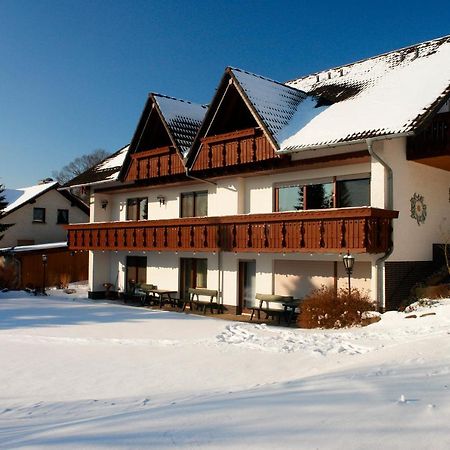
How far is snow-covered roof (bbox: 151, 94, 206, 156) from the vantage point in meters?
21.3

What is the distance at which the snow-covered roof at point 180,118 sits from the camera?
21.3 metres

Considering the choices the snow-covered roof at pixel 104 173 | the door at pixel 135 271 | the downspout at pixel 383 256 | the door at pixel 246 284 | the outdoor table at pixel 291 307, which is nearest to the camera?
the downspout at pixel 383 256

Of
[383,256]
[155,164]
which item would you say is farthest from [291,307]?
[155,164]

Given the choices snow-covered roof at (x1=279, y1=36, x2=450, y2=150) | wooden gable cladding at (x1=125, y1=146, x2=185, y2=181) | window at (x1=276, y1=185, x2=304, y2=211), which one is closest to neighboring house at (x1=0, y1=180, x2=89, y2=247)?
wooden gable cladding at (x1=125, y1=146, x2=185, y2=181)

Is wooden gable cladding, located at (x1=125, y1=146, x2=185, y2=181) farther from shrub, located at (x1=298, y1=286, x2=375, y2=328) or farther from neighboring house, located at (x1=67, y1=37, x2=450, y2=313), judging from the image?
shrub, located at (x1=298, y1=286, x2=375, y2=328)

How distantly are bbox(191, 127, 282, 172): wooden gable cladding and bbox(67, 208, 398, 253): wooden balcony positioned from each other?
2.12 m

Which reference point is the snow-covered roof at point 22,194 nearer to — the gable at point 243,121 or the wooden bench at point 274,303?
the gable at point 243,121

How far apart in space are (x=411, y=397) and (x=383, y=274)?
371 inches

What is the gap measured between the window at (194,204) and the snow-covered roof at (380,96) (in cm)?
542

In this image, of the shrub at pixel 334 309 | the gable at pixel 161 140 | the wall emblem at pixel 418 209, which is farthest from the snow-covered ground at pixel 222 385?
the gable at pixel 161 140

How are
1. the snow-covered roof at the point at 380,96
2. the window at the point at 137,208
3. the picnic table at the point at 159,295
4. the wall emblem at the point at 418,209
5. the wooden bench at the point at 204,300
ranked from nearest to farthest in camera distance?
the snow-covered roof at the point at 380,96 → the wall emblem at the point at 418,209 → the wooden bench at the point at 204,300 → the picnic table at the point at 159,295 → the window at the point at 137,208

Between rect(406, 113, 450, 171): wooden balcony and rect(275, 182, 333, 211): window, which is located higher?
rect(406, 113, 450, 171): wooden balcony

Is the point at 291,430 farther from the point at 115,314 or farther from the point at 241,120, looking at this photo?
the point at 241,120

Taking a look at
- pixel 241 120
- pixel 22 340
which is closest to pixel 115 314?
pixel 22 340
